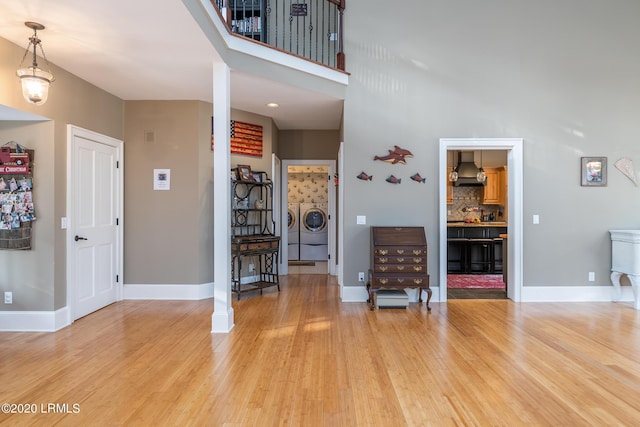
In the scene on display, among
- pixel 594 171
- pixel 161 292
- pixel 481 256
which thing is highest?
Result: pixel 594 171

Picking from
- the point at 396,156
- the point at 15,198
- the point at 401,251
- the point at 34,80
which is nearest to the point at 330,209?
the point at 396,156

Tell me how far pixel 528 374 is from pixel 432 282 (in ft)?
7.30

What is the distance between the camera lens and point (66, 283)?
396 cm

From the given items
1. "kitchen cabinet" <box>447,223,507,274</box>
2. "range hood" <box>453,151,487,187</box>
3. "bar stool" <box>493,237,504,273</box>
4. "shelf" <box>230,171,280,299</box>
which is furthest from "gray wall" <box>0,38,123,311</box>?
"bar stool" <box>493,237,504,273</box>

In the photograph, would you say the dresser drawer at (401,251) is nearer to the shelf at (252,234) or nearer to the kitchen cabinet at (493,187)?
the shelf at (252,234)

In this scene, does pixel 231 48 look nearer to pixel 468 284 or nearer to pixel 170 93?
pixel 170 93

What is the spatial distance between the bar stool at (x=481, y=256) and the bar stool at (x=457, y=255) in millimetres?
104

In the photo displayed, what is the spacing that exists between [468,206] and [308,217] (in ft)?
11.8

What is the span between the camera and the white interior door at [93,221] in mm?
4105

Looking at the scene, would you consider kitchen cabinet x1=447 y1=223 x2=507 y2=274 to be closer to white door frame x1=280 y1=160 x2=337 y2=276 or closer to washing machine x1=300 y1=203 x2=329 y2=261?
white door frame x1=280 y1=160 x2=337 y2=276

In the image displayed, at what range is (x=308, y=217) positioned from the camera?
30.1 ft

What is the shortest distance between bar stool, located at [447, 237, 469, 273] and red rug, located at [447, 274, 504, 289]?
0.23m

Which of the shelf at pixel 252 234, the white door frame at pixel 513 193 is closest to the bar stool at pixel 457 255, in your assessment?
the white door frame at pixel 513 193

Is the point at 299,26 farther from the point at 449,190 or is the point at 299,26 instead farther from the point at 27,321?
the point at 27,321
